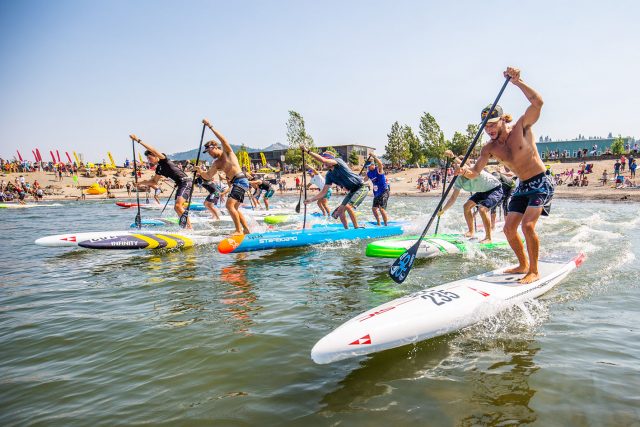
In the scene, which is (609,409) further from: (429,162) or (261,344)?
(429,162)

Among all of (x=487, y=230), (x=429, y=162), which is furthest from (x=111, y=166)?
(x=487, y=230)

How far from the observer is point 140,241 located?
368 inches

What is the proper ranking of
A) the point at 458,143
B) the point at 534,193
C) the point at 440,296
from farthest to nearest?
1. the point at 458,143
2. the point at 534,193
3. the point at 440,296

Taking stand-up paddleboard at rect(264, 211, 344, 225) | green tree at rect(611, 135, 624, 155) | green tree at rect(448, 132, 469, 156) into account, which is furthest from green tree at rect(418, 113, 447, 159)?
stand-up paddleboard at rect(264, 211, 344, 225)

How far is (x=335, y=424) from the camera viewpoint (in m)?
2.92

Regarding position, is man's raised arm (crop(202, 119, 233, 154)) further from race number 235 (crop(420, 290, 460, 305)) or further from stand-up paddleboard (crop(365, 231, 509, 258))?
race number 235 (crop(420, 290, 460, 305))

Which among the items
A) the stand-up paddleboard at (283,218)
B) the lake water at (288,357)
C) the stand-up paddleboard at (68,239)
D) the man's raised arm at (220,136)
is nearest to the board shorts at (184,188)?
the stand-up paddleboard at (68,239)

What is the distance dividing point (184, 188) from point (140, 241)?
3.13 metres

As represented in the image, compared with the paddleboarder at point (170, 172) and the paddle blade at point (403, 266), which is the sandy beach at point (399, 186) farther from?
the paddle blade at point (403, 266)

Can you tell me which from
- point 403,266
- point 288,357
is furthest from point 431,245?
point 288,357

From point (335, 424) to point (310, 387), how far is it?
58 centimetres

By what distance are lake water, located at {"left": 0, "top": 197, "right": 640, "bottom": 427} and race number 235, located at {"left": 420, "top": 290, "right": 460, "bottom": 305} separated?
0.43 metres

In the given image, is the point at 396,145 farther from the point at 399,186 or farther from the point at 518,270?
the point at 518,270

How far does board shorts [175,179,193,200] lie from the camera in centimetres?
1202
